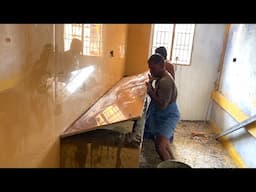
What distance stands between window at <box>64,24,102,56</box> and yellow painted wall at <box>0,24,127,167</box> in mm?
123

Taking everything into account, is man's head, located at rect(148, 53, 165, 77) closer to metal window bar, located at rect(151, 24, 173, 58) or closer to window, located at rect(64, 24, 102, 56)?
window, located at rect(64, 24, 102, 56)

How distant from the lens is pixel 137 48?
4445mm

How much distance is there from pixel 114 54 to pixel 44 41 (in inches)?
83.4

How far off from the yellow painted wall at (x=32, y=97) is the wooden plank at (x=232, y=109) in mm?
2463

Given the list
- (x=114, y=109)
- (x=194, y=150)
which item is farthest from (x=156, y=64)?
(x=194, y=150)

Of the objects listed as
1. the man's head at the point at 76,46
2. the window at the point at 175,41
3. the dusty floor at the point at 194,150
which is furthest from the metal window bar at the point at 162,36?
the man's head at the point at 76,46

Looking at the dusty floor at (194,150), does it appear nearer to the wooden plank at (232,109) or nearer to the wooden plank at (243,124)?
the wooden plank at (243,124)

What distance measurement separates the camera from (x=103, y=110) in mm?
2400

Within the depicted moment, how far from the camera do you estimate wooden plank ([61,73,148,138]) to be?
199 cm

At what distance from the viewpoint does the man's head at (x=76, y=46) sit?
1.89 meters

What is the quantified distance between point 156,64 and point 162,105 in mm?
492

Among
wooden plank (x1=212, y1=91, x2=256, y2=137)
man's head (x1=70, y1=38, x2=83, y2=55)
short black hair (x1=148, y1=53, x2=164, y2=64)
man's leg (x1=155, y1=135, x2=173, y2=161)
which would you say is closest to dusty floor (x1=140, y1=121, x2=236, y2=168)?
man's leg (x1=155, y1=135, x2=173, y2=161)

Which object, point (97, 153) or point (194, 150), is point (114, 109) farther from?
point (194, 150)
